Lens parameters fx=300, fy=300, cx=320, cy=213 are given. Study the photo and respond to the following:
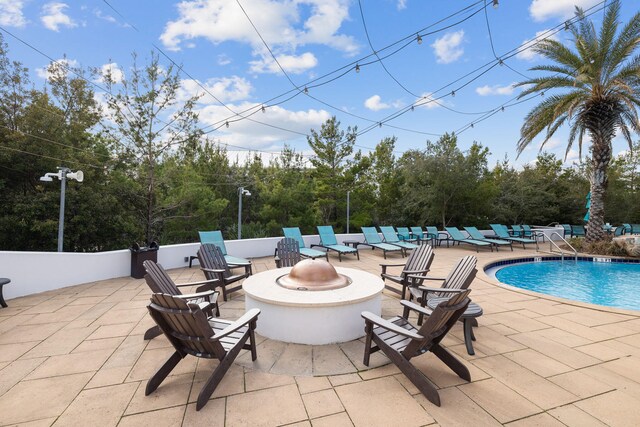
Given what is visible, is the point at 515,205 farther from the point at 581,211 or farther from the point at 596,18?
the point at 596,18

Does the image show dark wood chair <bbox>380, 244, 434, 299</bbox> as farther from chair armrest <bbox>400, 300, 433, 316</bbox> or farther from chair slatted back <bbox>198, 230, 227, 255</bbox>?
chair slatted back <bbox>198, 230, 227, 255</bbox>

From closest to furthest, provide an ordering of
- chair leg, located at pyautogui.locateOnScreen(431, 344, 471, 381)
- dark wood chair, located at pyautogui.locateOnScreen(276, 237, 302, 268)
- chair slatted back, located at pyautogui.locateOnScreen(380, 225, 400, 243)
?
chair leg, located at pyautogui.locateOnScreen(431, 344, 471, 381), dark wood chair, located at pyautogui.locateOnScreen(276, 237, 302, 268), chair slatted back, located at pyautogui.locateOnScreen(380, 225, 400, 243)

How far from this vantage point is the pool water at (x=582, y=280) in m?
5.86

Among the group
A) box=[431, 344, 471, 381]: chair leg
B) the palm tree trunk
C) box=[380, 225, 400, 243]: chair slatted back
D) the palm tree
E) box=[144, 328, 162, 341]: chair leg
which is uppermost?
the palm tree

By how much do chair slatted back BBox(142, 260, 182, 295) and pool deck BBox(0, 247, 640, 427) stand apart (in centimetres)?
54

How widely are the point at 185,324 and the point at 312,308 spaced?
1.25 metres

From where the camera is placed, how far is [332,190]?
17219 mm

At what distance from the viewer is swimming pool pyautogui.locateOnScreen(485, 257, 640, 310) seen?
19.4 feet

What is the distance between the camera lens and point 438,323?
7.25 ft

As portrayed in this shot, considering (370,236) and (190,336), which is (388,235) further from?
(190,336)

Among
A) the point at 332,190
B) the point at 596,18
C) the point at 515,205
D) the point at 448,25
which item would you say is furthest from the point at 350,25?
the point at 515,205

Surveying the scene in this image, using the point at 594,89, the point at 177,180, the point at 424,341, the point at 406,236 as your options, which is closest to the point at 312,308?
the point at 424,341

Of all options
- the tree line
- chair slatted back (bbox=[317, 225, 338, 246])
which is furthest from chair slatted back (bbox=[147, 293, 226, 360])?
the tree line

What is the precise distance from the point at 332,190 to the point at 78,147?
1157 cm
